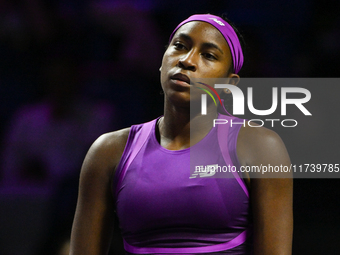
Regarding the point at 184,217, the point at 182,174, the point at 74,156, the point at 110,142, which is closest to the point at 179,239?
the point at 184,217

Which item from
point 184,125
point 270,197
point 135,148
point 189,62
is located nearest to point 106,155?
point 135,148

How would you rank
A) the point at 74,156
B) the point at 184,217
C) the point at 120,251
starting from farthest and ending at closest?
the point at 74,156
the point at 120,251
the point at 184,217

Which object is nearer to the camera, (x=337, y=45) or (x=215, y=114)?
(x=215, y=114)

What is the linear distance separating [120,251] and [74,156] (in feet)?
1.88

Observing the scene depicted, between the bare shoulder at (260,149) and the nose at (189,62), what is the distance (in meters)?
0.24

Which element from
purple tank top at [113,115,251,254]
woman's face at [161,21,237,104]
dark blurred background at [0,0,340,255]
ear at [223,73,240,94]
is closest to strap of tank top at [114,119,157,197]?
purple tank top at [113,115,251,254]

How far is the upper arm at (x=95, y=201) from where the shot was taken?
1.07 m

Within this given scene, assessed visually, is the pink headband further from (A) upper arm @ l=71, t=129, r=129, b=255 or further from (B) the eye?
(A) upper arm @ l=71, t=129, r=129, b=255

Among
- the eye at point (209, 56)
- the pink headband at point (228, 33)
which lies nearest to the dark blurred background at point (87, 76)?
the pink headband at point (228, 33)

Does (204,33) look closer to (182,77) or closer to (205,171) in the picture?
(182,77)

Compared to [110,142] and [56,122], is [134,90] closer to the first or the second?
[56,122]

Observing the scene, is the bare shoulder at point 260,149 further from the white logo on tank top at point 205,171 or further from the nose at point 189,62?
the nose at point 189,62

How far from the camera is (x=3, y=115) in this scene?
211cm

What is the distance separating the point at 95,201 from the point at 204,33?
58 centimetres
